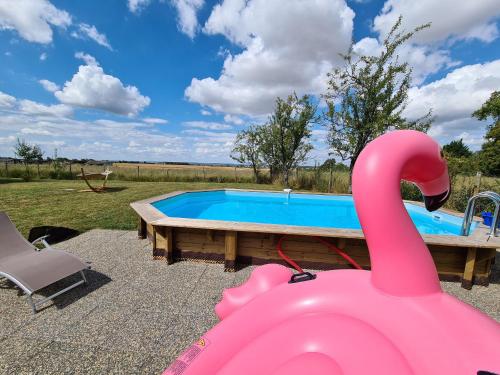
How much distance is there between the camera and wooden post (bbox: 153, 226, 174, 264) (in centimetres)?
447

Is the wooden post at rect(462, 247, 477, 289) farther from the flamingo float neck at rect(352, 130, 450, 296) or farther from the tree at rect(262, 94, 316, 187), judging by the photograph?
the tree at rect(262, 94, 316, 187)

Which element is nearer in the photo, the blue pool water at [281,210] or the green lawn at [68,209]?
the green lawn at [68,209]

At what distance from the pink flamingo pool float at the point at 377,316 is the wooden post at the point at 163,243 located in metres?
3.03

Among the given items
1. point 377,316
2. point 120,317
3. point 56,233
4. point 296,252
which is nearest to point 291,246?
point 296,252

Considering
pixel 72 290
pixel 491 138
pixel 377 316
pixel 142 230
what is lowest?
pixel 72 290

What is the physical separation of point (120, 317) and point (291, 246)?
105 inches

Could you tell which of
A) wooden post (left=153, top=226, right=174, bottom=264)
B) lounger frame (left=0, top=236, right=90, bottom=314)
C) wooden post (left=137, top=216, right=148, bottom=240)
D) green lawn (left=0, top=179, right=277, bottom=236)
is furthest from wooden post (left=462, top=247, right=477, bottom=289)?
green lawn (left=0, top=179, right=277, bottom=236)

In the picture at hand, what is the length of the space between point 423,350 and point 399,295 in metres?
0.26

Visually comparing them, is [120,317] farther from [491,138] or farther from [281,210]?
[491,138]

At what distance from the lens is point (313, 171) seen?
53.7ft

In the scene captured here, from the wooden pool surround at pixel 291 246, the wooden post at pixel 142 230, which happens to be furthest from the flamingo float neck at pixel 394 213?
the wooden post at pixel 142 230

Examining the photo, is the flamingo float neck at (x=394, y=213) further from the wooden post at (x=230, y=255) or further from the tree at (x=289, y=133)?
the tree at (x=289, y=133)

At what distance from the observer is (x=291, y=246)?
173 inches

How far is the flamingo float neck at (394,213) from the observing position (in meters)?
1.29
